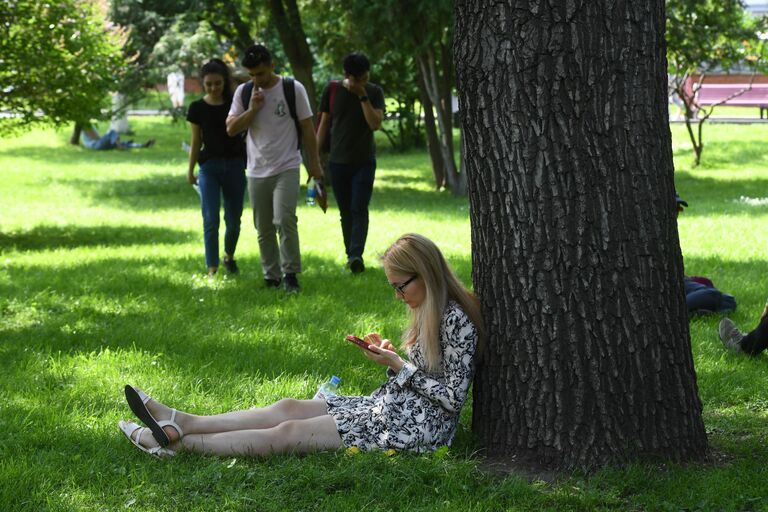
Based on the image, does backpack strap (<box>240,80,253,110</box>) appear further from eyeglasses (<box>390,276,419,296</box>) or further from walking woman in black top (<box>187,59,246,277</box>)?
eyeglasses (<box>390,276,419,296</box>)

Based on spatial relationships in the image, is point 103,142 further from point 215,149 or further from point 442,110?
point 215,149

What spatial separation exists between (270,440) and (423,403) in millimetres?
699

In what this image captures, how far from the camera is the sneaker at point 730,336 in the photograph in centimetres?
694

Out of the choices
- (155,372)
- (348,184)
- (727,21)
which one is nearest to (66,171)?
(727,21)

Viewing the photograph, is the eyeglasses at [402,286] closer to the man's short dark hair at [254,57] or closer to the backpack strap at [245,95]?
the man's short dark hair at [254,57]

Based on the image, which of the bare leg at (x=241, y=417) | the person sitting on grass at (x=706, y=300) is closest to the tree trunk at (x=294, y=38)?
the person sitting on grass at (x=706, y=300)

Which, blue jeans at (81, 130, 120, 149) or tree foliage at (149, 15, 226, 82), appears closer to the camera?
tree foliage at (149, 15, 226, 82)

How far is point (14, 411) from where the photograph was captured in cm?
576

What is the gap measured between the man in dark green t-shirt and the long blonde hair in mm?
5034

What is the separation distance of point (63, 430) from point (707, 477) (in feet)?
9.86

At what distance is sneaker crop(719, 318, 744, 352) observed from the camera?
6938 millimetres

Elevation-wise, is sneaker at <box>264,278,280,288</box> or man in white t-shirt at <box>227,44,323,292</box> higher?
man in white t-shirt at <box>227,44,323,292</box>

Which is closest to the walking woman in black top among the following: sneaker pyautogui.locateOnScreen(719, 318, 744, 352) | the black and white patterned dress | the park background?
the park background

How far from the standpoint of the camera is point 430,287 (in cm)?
490
